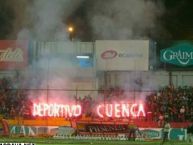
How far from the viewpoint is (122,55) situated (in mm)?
38281

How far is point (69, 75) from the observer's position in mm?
38219

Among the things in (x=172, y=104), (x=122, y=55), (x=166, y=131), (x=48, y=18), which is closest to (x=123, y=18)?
(x=122, y=55)

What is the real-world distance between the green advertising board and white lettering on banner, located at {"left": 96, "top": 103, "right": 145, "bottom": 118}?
4.22 metres

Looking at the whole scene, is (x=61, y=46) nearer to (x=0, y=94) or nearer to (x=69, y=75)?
(x=69, y=75)

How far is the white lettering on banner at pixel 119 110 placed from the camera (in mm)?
36094

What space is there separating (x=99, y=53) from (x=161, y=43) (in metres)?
4.07

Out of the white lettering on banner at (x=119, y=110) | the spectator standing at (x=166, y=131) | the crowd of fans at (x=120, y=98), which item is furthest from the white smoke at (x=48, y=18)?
the spectator standing at (x=166, y=131)

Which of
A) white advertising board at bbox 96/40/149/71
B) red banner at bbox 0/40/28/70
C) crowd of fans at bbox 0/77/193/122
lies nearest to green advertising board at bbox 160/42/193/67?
white advertising board at bbox 96/40/149/71

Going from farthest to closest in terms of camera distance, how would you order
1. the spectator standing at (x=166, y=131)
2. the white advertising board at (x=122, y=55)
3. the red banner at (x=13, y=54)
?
1. the red banner at (x=13, y=54)
2. the white advertising board at (x=122, y=55)
3. the spectator standing at (x=166, y=131)

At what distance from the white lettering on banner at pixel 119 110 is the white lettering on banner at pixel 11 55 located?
21.1 ft

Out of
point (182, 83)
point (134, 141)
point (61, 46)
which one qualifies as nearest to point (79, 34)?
point (61, 46)

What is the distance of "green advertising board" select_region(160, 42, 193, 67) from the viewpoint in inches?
1521

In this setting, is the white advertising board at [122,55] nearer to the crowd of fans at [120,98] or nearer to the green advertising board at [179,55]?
the green advertising board at [179,55]

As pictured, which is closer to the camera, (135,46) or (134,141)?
(134,141)
